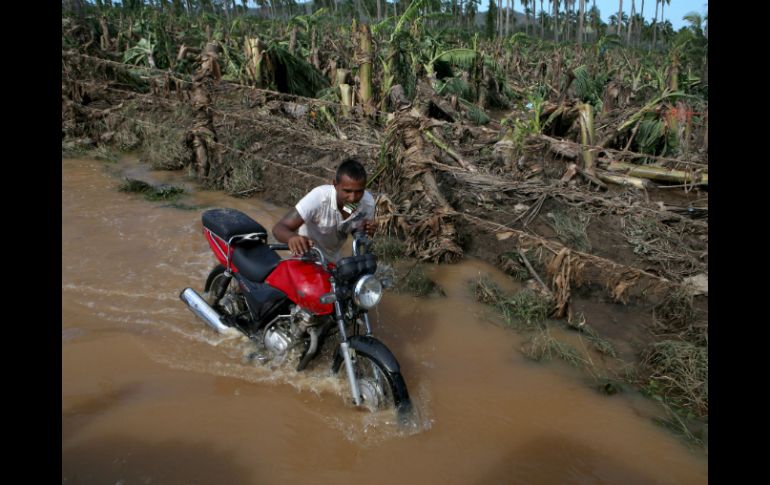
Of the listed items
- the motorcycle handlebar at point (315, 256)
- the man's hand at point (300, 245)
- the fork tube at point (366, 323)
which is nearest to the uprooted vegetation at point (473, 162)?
the fork tube at point (366, 323)

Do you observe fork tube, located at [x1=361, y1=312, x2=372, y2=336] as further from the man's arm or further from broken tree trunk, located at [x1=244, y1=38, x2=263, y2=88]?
broken tree trunk, located at [x1=244, y1=38, x2=263, y2=88]

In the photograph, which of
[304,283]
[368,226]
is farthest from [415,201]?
[304,283]

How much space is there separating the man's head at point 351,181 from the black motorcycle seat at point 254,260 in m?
0.76

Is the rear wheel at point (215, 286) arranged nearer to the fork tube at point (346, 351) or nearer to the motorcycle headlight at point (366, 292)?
the fork tube at point (346, 351)

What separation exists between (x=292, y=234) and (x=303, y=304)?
1.55 feet

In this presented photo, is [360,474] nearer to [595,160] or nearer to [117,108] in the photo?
[595,160]

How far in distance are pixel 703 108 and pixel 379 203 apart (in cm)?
768

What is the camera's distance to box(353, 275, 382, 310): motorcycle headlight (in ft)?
8.68

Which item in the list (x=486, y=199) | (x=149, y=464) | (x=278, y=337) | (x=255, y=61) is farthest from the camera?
(x=255, y=61)

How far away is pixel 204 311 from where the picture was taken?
3.69 metres

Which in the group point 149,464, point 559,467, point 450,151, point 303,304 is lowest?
point 559,467

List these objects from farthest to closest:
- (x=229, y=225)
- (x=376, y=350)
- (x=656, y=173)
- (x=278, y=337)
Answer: (x=656, y=173)
(x=229, y=225)
(x=278, y=337)
(x=376, y=350)

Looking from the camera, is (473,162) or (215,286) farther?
(473,162)

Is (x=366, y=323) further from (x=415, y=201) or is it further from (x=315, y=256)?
(x=415, y=201)
